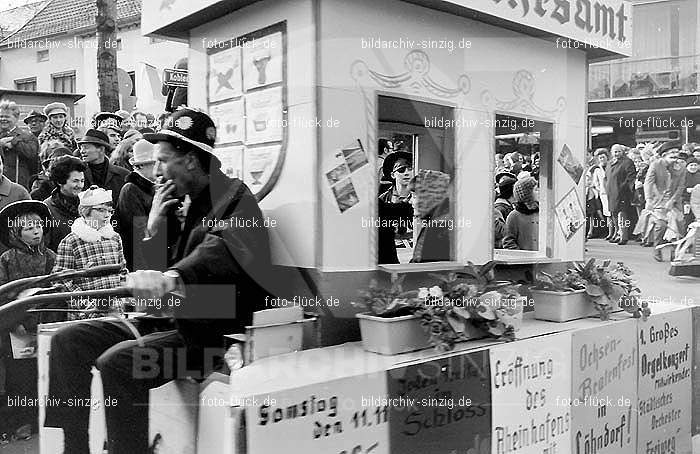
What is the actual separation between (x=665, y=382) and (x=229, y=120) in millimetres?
2892

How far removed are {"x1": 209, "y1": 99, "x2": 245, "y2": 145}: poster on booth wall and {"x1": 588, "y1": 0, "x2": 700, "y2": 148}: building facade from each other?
12042 millimetres

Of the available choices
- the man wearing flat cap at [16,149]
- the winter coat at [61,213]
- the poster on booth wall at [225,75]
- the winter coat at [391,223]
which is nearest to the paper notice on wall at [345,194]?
the poster on booth wall at [225,75]

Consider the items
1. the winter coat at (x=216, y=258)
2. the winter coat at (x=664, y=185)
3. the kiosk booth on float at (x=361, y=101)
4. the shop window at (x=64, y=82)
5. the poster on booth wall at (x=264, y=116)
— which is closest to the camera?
the winter coat at (x=216, y=258)

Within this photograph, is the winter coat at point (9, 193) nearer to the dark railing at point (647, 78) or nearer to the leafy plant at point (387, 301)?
the leafy plant at point (387, 301)

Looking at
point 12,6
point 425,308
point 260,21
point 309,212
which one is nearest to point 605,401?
point 425,308

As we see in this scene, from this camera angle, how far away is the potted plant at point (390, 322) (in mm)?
2982

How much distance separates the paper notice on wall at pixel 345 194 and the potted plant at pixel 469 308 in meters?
0.46

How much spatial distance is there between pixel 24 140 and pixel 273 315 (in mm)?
4172

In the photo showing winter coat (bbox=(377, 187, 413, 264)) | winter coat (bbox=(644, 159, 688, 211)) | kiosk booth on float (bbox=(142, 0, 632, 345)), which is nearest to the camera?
kiosk booth on float (bbox=(142, 0, 632, 345))

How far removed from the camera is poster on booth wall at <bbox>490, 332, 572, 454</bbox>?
3285mm

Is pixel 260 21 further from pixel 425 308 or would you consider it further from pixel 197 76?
pixel 425 308

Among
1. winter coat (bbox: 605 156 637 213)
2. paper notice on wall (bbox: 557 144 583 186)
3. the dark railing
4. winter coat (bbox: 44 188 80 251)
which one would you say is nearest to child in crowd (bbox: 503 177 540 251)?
paper notice on wall (bbox: 557 144 583 186)

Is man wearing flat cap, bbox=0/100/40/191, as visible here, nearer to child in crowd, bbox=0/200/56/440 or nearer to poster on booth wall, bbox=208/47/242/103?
child in crowd, bbox=0/200/56/440

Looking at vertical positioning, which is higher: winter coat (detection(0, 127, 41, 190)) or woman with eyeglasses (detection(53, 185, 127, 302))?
winter coat (detection(0, 127, 41, 190))
